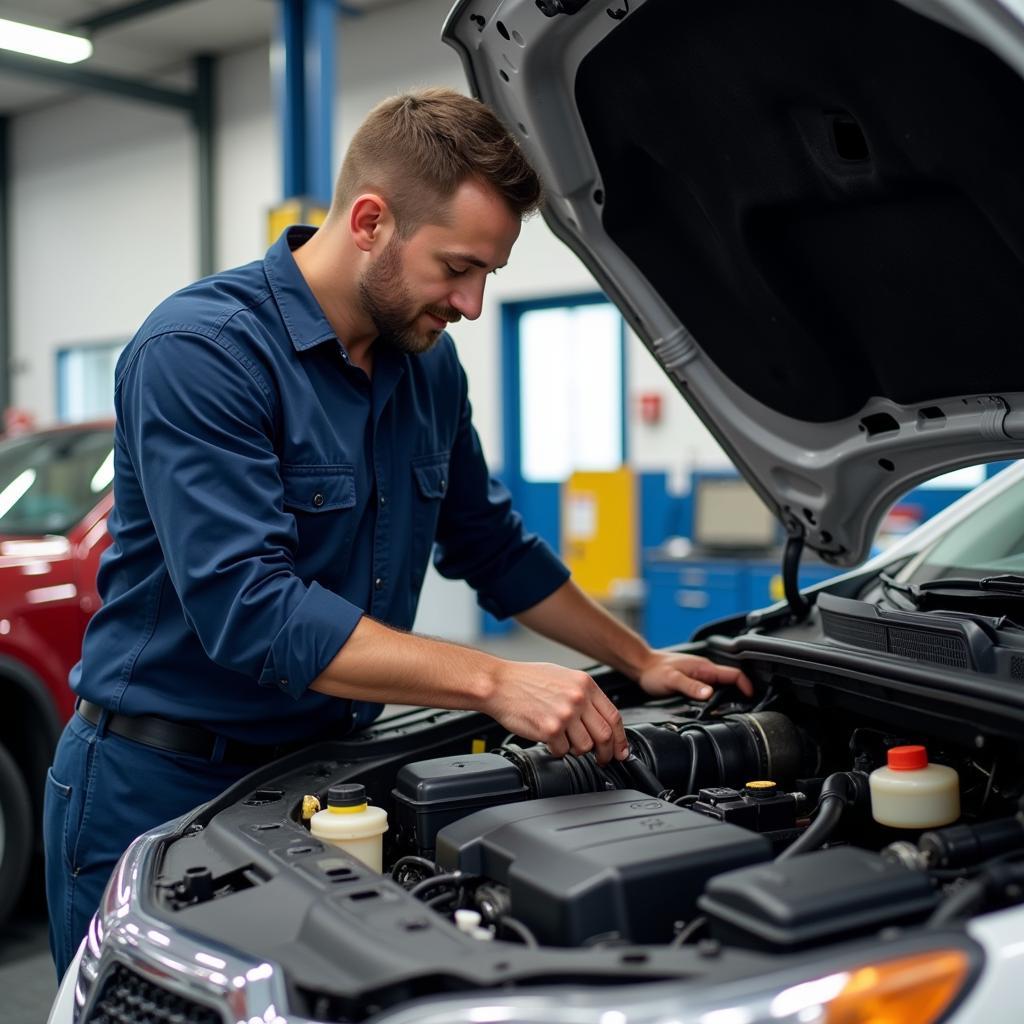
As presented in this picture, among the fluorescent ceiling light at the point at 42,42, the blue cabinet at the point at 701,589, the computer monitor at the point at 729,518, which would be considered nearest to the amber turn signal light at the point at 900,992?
the blue cabinet at the point at 701,589

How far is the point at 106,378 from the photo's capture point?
40.3 feet

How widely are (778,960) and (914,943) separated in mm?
114

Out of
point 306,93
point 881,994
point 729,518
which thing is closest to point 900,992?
point 881,994

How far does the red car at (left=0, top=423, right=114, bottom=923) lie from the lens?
3104mm

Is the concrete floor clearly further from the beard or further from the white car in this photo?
the beard

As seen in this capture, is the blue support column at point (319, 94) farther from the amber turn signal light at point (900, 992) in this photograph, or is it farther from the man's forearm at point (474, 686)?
the amber turn signal light at point (900, 992)

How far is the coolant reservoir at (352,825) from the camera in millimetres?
1471

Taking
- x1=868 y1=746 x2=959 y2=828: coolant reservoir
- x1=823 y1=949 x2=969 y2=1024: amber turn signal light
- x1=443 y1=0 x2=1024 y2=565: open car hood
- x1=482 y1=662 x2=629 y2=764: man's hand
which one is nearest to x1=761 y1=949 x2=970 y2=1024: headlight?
x1=823 y1=949 x2=969 y2=1024: amber turn signal light

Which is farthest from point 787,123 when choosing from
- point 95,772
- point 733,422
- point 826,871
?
point 95,772

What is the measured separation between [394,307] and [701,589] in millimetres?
4615

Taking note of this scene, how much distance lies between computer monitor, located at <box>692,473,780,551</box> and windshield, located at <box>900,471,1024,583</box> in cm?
402

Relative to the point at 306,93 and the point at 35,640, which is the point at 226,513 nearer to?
the point at 35,640

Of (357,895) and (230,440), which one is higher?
(230,440)

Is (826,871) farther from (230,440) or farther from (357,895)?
(230,440)
